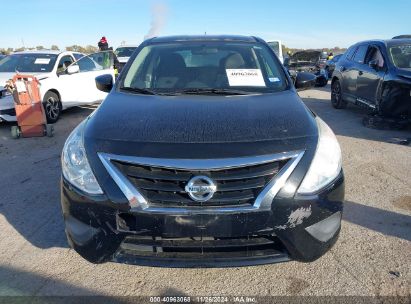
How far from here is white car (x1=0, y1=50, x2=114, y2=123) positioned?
806 cm

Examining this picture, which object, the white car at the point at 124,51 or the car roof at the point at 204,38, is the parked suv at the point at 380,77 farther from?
the white car at the point at 124,51

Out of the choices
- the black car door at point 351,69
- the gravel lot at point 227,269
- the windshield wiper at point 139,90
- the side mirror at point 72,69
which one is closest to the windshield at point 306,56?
the black car door at point 351,69

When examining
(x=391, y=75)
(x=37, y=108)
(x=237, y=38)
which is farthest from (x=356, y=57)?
(x=37, y=108)

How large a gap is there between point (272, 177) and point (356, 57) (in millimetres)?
7655

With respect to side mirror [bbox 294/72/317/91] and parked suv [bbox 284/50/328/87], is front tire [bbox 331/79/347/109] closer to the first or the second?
side mirror [bbox 294/72/317/91]

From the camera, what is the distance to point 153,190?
7.49ft

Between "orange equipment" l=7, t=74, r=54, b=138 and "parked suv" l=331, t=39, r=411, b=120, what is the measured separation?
6.22 meters

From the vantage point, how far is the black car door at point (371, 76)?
7465mm

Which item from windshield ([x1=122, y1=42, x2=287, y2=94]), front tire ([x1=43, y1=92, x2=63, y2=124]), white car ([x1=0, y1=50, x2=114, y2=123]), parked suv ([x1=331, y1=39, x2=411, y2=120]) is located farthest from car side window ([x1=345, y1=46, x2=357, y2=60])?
front tire ([x1=43, y1=92, x2=63, y2=124])

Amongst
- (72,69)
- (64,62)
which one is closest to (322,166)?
(72,69)

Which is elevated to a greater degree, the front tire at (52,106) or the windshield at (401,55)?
the windshield at (401,55)

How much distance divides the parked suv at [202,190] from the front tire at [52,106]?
19.8 ft

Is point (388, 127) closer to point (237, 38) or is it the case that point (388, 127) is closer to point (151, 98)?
point (237, 38)

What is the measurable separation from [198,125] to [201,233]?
74cm
